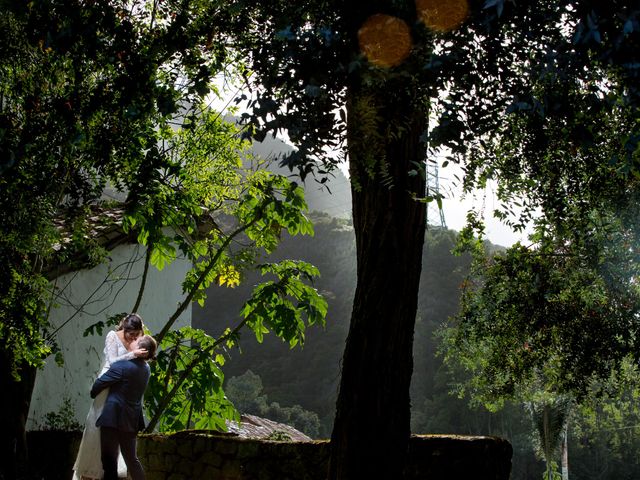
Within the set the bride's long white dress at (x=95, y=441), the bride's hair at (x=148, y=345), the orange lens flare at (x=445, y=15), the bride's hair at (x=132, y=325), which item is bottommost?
the bride's long white dress at (x=95, y=441)

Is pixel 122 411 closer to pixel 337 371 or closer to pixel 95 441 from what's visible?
pixel 95 441

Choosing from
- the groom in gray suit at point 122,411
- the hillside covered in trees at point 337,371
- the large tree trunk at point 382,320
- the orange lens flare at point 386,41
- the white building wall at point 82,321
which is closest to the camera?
the orange lens flare at point 386,41

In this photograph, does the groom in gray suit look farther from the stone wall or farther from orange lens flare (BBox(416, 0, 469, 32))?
orange lens flare (BBox(416, 0, 469, 32))

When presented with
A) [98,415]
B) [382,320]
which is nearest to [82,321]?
[98,415]

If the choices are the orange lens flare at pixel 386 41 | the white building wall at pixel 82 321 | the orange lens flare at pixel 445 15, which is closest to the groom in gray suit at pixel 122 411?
the white building wall at pixel 82 321

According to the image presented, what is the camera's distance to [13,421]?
7.46 meters

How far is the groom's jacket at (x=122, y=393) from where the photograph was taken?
6332mm

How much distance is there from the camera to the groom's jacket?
633 centimetres

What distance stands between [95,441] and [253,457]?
1.49 m

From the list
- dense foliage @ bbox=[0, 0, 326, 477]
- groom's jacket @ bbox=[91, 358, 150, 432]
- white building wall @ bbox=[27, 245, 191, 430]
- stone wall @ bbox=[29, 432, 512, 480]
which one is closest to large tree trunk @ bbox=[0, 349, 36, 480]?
dense foliage @ bbox=[0, 0, 326, 477]

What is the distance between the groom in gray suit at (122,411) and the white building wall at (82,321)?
3102 millimetres

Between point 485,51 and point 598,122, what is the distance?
4.64ft

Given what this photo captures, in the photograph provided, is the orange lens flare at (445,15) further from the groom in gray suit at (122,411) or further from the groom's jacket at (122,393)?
the groom's jacket at (122,393)

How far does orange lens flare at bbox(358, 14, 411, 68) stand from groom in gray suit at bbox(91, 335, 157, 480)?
4030mm
